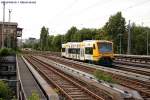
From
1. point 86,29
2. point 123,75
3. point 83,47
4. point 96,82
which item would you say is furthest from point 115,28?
point 96,82

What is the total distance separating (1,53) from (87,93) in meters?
43.6

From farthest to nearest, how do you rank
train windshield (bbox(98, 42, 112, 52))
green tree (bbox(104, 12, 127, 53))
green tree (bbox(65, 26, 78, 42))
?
green tree (bbox(65, 26, 78, 42)) → green tree (bbox(104, 12, 127, 53)) → train windshield (bbox(98, 42, 112, 52))

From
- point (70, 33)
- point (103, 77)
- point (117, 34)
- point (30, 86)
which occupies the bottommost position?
point (30, 86)

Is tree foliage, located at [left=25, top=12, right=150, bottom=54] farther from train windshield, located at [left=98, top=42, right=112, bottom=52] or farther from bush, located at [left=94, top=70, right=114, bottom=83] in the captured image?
bush, located at [left=94, top=70, right=114, bottom=83]

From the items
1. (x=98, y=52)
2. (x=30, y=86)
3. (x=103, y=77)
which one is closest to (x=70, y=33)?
(x=98, y=52)

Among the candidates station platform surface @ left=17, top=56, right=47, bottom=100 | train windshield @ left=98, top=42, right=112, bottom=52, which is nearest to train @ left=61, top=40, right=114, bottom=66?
train windshield @ left=98, top=42, right=112, bottom=52

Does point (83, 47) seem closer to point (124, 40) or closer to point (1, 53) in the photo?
point (1, 53)

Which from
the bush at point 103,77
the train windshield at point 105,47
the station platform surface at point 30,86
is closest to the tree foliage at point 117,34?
the train windshield at point 105,47

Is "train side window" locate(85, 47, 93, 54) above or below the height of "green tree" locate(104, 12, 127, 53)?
below

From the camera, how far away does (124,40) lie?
3445 inches

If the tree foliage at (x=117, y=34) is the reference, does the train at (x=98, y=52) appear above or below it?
below

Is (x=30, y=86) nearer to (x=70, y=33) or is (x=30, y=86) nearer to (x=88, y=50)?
(x=88, y=50)

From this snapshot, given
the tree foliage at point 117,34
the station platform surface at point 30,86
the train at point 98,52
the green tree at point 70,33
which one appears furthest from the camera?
the green tree at point 70,33

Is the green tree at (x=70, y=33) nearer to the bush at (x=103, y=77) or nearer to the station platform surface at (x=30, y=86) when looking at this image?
the station platform surface at (x=30, y=86)
